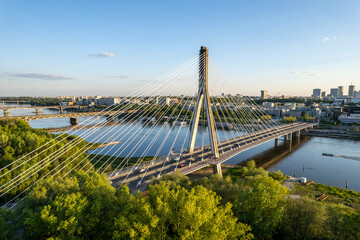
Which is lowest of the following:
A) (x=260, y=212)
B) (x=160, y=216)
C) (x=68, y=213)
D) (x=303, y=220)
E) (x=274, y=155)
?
(x=274, y=155)

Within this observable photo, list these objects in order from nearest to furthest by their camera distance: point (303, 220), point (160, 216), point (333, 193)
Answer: point (160, 216), point (303, 220), point (333, 193)

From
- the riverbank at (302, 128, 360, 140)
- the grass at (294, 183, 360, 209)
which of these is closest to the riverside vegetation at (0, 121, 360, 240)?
the grass at (294, 183, 360, 209)

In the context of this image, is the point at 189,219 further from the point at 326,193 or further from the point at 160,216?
the point at 326,193

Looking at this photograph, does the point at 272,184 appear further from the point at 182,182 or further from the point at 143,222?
the point at 143,222

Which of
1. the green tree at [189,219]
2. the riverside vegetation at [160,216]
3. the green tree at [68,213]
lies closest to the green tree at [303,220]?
the riverside vegetation at [160,216]

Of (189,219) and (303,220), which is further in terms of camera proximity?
(303,220)

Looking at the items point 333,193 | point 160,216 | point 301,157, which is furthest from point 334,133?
point 160,216

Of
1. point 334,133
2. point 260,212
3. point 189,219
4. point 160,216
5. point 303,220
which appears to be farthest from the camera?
point 334,133

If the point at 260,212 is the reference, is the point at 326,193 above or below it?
below

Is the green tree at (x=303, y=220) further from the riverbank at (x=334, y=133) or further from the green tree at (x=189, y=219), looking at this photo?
the riverbank at (x=334, y=133)
